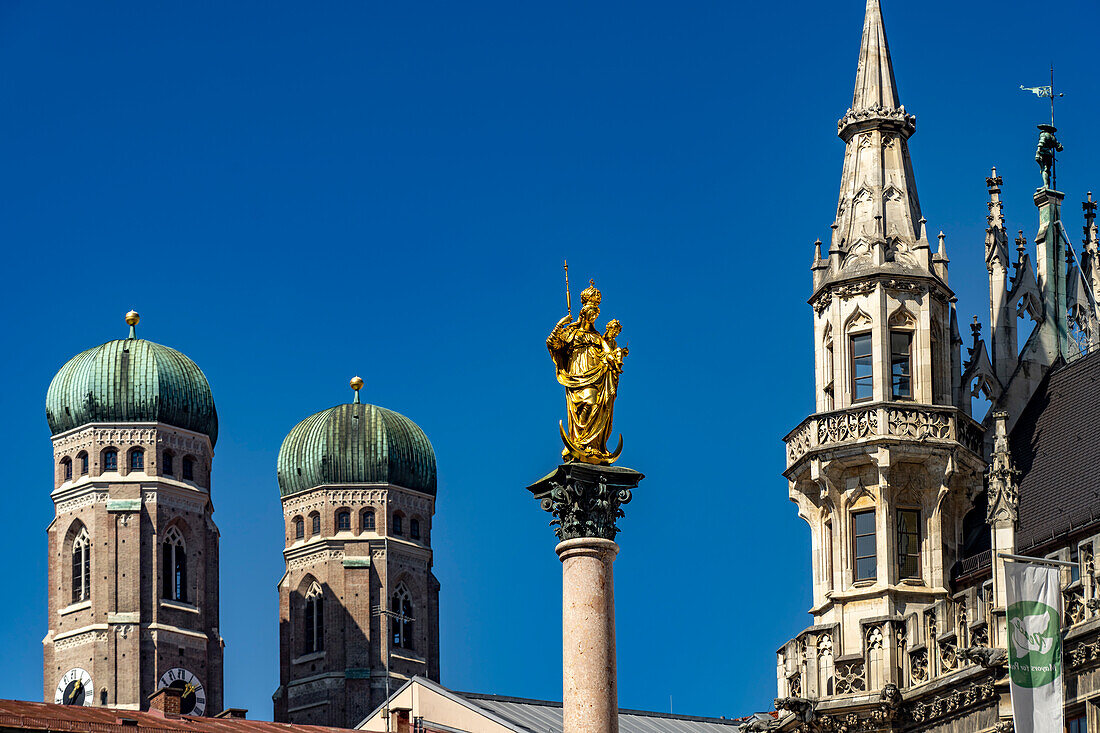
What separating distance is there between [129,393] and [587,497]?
134451 millimetres

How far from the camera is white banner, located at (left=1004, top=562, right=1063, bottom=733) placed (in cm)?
4972

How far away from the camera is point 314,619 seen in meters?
187

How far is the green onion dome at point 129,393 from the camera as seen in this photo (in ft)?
579

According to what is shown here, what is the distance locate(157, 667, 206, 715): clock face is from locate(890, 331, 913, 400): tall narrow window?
109 m

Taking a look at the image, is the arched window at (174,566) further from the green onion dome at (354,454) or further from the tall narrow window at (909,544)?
the tall narrow window at (909,544)

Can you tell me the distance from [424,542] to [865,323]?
5245 inches

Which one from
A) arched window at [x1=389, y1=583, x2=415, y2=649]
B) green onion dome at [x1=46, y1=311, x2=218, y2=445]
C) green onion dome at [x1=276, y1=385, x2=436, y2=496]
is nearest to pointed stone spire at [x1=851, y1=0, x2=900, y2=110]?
green onion dome at [x1=46, y1=311, x2=218, y2=445]

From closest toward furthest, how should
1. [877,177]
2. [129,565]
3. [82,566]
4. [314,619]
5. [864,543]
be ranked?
[864,543] < [877,177] < [129,565] < [82,566] < [314,619]

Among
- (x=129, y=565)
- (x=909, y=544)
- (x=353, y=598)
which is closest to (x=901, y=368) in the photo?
(x=909, y=544)

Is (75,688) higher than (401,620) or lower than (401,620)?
lower

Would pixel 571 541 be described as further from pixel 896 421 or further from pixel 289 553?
pixel 289 553

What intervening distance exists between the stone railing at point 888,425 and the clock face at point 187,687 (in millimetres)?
109571

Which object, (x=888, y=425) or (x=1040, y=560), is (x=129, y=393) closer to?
(x=888, y=425)

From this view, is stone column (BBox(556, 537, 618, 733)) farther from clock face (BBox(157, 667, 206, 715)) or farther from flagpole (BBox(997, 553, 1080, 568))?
clock face (BBox(157, 667, 206, 715))
